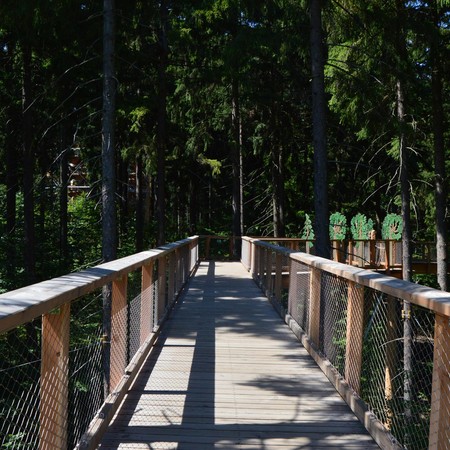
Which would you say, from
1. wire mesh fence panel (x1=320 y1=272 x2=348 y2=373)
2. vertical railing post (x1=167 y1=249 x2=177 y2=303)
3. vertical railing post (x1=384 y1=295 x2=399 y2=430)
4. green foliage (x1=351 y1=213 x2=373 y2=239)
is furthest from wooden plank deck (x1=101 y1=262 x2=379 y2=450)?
green foliage (x1=351 y1=213 x2=373 y2=239)

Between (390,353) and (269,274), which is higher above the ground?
(269,274)

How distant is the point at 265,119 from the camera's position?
29.1 metres

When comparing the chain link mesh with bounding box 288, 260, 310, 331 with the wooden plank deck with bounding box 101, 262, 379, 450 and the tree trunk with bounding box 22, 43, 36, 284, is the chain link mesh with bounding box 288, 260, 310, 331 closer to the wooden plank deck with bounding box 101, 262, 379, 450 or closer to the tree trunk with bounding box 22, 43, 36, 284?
the wooden plank deck with bounding box 101, 262, 379, 450

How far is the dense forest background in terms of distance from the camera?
483 inches

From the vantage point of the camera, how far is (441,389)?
310 cm

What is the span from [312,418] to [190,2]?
16.0 m

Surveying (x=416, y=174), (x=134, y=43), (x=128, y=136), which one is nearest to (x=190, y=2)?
(x=134, y=43)

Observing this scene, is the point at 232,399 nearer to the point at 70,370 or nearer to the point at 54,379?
the point at 70,370

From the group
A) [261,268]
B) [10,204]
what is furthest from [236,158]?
[261,268]

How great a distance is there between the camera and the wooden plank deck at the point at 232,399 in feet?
13.9

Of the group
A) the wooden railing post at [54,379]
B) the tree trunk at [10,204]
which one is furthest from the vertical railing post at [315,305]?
the tree trunk at [10,204]

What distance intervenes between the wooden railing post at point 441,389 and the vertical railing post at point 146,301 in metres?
3.73

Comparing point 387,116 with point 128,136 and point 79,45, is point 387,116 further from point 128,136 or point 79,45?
point 128,136

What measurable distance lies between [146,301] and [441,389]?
13.6 feet
